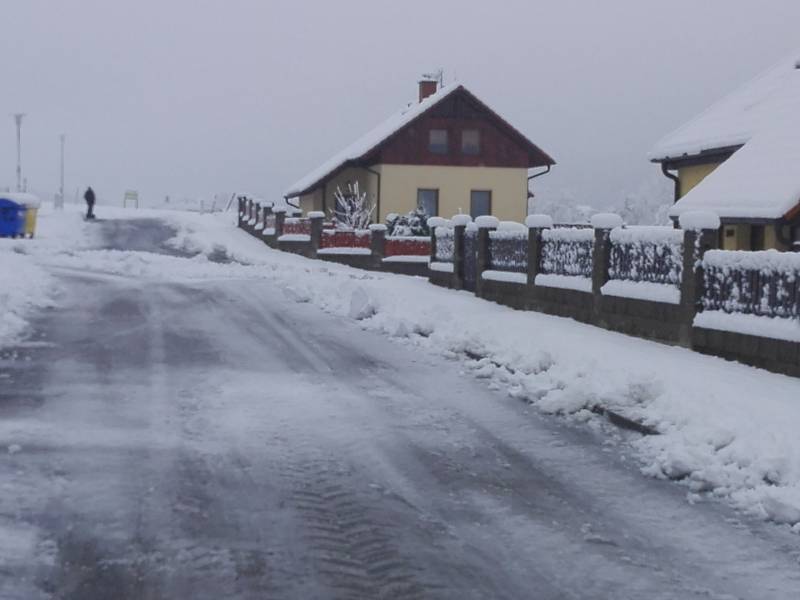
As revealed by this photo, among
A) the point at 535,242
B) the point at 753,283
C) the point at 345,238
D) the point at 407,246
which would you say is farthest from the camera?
the point at 345,238

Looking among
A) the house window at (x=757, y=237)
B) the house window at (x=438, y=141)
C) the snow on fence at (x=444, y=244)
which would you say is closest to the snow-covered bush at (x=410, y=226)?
the snow on fence at (x=444, y=244)

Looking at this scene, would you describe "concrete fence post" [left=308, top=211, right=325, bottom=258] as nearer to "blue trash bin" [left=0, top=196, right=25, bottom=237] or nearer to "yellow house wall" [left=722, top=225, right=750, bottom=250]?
"blue trash bin" [left=0, top=196, right=25, bottom=237]

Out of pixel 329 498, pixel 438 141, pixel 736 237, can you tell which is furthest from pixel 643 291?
pixel 438 141

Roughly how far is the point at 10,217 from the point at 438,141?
17.9 meters

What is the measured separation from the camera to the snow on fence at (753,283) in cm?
1065

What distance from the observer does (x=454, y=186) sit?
149 ft

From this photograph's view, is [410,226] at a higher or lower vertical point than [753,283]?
higher

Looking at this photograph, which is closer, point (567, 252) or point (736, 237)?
point (567, 252)

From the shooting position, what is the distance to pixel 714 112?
2470 cm

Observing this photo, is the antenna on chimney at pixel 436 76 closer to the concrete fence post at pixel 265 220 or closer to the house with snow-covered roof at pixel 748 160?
the concrete fence post at pixel 265 220

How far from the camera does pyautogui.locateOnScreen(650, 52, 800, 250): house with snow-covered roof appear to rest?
55.6 feet

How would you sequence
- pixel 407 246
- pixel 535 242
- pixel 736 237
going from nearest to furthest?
1. pixel 535 242
2. pixel 736 237
3. pixel 407 246

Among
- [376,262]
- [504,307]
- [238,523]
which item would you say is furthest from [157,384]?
[376,262]

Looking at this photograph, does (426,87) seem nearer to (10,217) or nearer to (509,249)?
(10,217)
